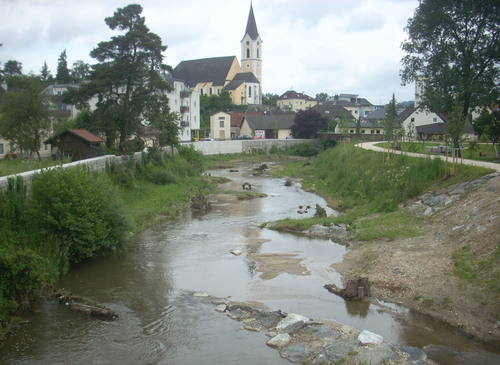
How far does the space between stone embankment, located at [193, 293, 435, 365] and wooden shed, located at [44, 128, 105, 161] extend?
22208 millimetres

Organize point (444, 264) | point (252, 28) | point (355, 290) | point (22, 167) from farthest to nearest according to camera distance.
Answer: point (252, 28) → point (22, 167) → point (444, 264) → point (355, 290)

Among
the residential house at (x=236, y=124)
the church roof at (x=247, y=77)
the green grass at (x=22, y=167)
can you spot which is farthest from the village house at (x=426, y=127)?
the church roof at (x=247, y=77)

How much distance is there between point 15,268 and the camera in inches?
507

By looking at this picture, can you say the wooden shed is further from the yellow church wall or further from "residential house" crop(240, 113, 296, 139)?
the yellow church wall

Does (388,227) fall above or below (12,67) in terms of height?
below

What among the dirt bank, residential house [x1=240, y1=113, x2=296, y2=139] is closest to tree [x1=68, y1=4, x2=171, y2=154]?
the dirt bank

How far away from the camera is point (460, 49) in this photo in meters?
33.0

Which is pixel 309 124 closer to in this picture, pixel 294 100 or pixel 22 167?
pixel 22 167

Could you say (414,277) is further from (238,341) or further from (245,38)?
(245,38)

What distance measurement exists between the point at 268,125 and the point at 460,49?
5542 centimetres

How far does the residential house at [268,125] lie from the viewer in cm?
8656

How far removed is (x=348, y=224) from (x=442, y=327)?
10.8 metres

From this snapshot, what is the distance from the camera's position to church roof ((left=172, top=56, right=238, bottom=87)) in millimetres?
119000

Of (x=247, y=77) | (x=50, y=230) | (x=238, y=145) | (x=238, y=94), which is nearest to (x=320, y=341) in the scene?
(x=50, y=230)
